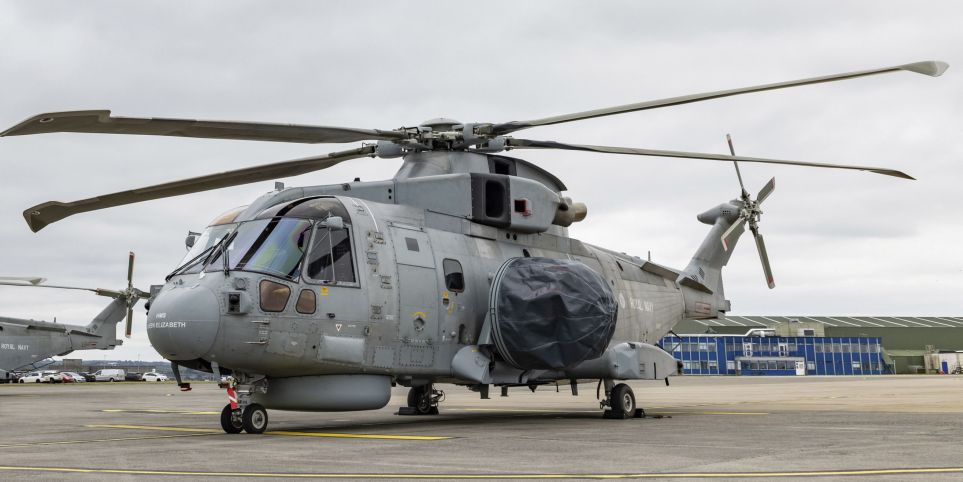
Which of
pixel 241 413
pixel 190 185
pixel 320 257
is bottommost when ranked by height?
pixel 241 413

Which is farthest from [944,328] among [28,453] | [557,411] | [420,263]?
[28,453]

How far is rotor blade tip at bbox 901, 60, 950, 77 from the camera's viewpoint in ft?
43.5

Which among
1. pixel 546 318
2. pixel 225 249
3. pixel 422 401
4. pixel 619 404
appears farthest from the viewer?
pixel 422 401

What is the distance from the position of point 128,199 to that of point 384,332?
5119 millimetres

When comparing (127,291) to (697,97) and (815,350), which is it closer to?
(697,97)

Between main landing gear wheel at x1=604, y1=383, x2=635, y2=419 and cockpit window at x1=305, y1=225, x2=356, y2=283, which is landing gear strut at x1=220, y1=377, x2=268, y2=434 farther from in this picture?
main landing gear wheel at x1=604, y1=383, x2=635, y2=419

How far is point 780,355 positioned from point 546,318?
83.4m

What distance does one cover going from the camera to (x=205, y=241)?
1507 centimetres

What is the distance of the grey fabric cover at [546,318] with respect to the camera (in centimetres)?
1670

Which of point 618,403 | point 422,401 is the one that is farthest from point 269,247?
point 618,403

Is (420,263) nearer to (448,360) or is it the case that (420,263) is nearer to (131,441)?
(448,360)

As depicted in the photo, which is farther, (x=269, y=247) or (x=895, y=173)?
(x=895, y=173)

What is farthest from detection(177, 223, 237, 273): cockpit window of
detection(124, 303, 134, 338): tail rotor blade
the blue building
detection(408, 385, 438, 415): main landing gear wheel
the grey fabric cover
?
the blue building

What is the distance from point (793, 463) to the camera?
9180 millimetres
